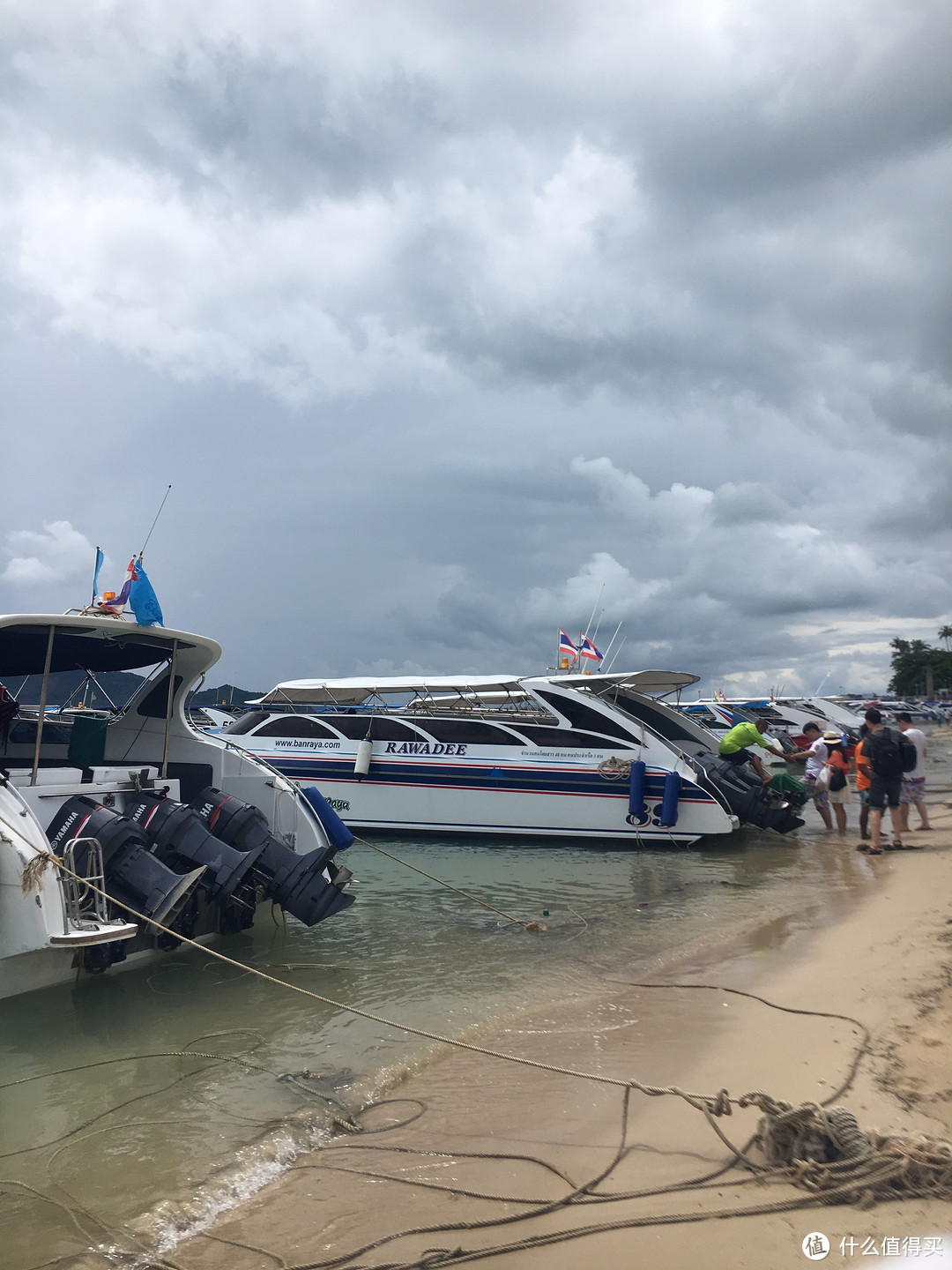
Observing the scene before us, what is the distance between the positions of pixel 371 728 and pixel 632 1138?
35.6 ft

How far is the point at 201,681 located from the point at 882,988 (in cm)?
705

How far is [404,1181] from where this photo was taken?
3.67 metres

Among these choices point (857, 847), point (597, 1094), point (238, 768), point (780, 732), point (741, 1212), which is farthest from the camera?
point (780, 732)

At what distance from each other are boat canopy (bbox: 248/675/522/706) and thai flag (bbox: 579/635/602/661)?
347 centimetres

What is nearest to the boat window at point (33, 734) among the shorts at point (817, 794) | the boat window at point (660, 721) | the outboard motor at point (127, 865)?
the outboard motor at point (127, 865)

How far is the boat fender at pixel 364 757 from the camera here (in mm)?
14250

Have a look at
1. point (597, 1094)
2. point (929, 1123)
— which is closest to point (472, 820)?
point (597, 1094)

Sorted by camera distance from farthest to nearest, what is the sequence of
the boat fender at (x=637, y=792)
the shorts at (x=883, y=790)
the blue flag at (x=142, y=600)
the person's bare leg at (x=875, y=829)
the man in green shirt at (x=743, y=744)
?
the man in green shirt at (x=743, y=744)
the boat fender at (x=637, y=792)
the person's bare leg at (x=875, y=829)
the shorts at (x=883, y=790)
the blue flag at (x=142, y=600)

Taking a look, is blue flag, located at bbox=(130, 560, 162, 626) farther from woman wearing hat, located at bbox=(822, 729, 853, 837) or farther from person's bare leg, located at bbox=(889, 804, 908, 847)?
woman wearing hat, located at bbox=(822, 729, 853, 837)

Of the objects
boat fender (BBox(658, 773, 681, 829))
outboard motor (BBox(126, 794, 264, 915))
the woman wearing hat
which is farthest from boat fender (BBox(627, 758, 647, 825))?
outboard motor (BBox(126, 794, 264, 915))

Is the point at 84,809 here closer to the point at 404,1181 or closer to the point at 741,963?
the point at 404,1181

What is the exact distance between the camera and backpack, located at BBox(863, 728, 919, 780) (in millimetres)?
Result: 10766

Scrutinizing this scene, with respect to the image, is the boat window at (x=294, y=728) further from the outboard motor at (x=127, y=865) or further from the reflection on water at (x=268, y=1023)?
the outboard motor at (x=127, y=865)

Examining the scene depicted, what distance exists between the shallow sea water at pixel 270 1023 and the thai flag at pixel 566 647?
809 cm
